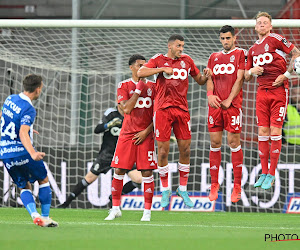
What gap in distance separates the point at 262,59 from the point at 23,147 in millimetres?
3231

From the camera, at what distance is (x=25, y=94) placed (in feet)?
Answer: 22.5

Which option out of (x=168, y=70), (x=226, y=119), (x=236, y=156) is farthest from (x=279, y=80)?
(x=168, y=70)

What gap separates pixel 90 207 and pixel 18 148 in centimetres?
496

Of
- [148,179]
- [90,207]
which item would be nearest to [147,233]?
[148,179]

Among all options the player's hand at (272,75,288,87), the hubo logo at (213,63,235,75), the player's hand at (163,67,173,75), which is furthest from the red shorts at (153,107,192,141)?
the player's hand at (272,75,288,87)

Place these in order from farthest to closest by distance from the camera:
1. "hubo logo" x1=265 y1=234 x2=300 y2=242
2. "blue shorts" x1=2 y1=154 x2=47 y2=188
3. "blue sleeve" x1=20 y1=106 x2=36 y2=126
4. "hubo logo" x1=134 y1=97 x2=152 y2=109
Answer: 1. "hubo logo" x1=134 y1=97 x2=152 y2=109
2. "blue shorts" x1=2 y1=154 x2=47 y2=188
3. "blue sleeve" x1=20 y1=106 x2=36 y2=126
4. "hubo logo" x1=265 y1=234 x2=300 y2=242

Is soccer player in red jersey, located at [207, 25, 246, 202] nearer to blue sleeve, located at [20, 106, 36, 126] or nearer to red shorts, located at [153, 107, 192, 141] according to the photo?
red shorts, located at [153, 107, 192, 141]

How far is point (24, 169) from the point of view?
6871mm

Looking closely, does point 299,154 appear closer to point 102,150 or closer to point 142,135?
point 102,150

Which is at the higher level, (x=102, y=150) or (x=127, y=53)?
(x=127, y=53)

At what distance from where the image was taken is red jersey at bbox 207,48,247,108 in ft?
27.3

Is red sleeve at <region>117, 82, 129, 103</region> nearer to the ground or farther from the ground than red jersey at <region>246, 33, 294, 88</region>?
nearer to the ground

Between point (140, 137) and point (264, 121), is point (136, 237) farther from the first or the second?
point (264, 121)

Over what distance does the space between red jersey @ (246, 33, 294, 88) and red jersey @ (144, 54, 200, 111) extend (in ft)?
2.99
